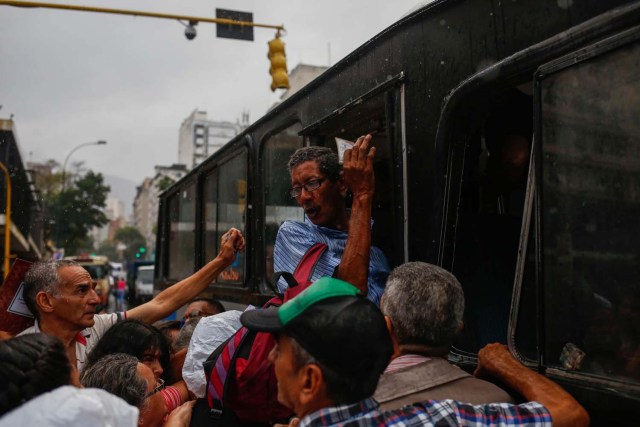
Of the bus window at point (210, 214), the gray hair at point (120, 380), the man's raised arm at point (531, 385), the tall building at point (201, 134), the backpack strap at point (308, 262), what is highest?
the tall building at point (201, 134)

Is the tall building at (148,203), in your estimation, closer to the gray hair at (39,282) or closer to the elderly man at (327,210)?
the gray hair at (39,282)

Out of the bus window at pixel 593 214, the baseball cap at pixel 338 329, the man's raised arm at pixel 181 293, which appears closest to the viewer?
the baseball cap at pixel 338 329

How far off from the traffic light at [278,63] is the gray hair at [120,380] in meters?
6.72

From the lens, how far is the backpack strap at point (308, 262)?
8.04 ft

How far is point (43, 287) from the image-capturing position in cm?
304

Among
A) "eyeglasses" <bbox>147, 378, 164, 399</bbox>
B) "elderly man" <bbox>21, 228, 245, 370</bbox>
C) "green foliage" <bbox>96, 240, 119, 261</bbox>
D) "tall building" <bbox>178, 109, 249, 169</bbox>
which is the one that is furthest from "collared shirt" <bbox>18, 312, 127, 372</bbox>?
"green foliage" <bbox>96, 240, 119, 261</bbox>

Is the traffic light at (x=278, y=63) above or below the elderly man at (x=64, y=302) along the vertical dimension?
above

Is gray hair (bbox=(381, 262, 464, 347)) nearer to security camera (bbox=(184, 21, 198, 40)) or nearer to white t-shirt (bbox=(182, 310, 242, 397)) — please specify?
white t-shirt (bbox=(182, 310, 242, 397))

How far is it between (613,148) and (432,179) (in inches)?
33.6

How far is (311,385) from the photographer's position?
4.83ft

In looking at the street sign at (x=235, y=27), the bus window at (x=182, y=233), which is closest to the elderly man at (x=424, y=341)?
the bus window at (x=182, y=233)

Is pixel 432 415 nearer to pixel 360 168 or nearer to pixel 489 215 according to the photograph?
pixel 360 168

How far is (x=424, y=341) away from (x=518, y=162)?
4.21 ft

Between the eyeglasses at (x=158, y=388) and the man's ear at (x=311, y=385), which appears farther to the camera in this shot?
the eyeglasses at (x=158, y=388)
